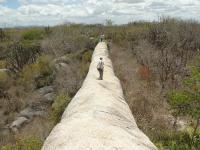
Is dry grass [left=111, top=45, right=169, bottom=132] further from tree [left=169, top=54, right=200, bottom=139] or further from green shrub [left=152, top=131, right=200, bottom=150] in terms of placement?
tree [left=169, top=54, right=200, bottom=139]

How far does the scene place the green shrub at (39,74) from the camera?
1288 inches

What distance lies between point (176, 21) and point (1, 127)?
42787 millimetres

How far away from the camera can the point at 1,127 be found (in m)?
24.7

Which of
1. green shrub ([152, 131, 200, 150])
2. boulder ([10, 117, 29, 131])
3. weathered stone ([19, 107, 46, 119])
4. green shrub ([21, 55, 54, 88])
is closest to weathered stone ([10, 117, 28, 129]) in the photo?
boulder ([10, 117, 29, 131])

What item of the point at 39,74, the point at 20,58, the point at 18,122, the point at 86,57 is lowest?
the point at 18,122

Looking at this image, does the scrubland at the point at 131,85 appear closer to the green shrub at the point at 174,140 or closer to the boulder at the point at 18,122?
the green shrub at the point at 174,140

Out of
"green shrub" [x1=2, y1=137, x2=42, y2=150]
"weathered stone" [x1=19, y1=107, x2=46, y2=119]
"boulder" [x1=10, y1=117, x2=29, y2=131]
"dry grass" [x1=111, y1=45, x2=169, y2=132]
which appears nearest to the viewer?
"green shrub" [x1=2, y1=137, x2=42, y2=150]

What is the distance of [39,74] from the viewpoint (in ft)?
111

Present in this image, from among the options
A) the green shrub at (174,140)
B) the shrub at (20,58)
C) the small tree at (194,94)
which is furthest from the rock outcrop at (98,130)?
the shrub at (20,58)

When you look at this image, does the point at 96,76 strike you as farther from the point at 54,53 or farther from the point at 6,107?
the point at 54,53

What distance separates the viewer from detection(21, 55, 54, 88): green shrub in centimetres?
3272

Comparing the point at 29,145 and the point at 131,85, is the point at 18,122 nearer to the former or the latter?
the point at 131,85

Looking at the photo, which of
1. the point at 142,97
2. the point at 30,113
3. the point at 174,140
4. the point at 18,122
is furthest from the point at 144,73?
the point at 174,140

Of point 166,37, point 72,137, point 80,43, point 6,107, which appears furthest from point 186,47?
point 72,137
